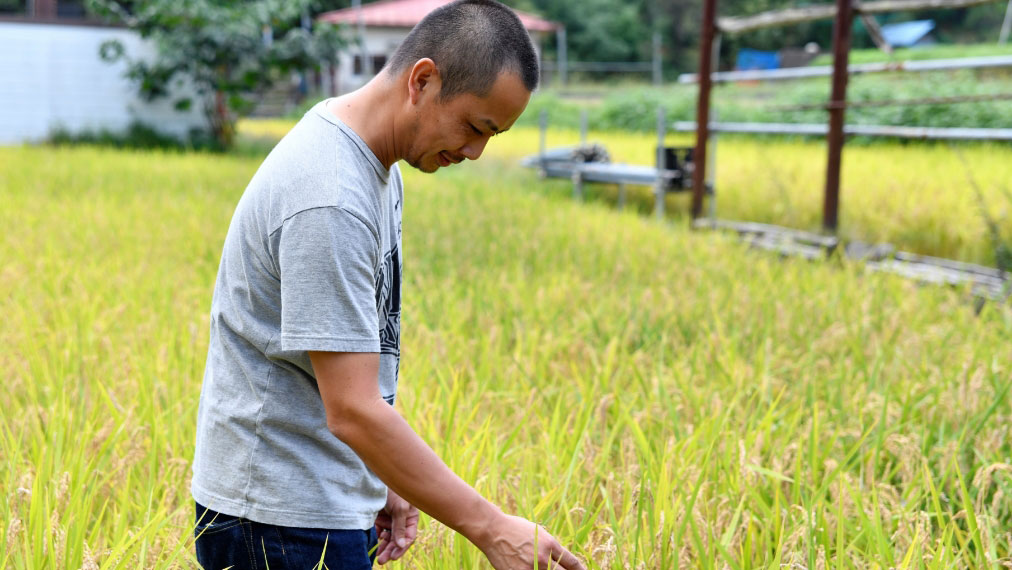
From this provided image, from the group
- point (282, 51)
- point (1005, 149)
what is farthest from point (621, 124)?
point (1005, 149)

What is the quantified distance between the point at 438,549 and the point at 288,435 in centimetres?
52

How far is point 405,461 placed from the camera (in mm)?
1231

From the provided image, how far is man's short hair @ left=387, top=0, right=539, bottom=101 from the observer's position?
127 centimetres

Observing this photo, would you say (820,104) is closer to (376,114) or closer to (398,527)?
(398,527)

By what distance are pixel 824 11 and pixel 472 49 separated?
5.08m

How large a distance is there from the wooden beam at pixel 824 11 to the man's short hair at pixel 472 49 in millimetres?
3941

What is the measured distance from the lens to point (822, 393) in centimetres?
273

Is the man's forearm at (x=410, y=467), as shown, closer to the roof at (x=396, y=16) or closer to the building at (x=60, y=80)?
the building at (x=60, y=80)

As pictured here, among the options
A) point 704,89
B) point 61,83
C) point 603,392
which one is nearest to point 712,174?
point 704,89

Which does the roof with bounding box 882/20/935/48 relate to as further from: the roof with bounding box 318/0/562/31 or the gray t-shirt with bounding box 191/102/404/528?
the gray t-shirt with bounding box 191/102/404/528

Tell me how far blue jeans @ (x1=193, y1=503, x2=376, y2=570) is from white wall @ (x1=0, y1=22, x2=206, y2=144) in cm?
1281

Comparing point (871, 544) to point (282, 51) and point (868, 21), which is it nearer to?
point (868, 21)

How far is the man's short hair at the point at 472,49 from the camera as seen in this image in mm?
1268

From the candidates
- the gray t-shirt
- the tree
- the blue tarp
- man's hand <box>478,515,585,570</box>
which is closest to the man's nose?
the gray t-shirt
